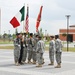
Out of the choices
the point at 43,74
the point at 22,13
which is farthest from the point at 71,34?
the point at 43,74

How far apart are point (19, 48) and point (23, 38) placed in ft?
2.34

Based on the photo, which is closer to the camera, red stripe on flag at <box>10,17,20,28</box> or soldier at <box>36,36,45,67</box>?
soldier at <box>36,36,45,67</box>

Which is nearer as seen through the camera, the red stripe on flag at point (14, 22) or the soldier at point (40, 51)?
the soldier at point (40, 51)

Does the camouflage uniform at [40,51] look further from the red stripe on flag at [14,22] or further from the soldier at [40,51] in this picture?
the red stripe on flag at [14,22]

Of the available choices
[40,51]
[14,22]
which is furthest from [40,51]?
[14,22]

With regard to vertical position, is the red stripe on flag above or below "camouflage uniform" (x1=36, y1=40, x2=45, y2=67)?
above

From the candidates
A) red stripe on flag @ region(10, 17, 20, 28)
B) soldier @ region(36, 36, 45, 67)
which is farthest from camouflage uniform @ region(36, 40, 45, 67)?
red stripe on flag @ region(10, 17, 20, 28)

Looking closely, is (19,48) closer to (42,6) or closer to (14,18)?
(14,18)

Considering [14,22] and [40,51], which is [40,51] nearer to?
[40,51]

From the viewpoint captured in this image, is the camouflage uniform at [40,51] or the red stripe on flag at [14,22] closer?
the camouflage uniform at [40,51]

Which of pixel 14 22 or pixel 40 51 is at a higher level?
pixel 14 22

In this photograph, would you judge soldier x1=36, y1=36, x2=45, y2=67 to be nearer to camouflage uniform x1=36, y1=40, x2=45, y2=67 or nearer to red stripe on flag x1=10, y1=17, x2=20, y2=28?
camouflage uniform x1=36, y1=40, x2=45, y2=67

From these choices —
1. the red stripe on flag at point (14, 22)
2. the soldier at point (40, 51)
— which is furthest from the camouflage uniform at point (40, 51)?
the red stripe on flag at point (14, 22)

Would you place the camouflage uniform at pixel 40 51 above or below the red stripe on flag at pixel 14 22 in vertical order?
below
